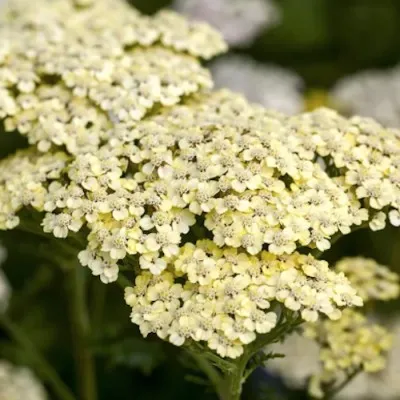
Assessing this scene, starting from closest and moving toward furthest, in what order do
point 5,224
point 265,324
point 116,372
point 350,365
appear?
point 265,324 → point 5,224 → point 350,365 → point 116,372

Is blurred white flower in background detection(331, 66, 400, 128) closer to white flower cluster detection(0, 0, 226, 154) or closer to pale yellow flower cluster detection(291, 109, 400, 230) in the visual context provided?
white flower cluster detection(0, 0, 226, 154)

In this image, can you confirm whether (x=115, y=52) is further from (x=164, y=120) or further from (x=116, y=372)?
(x=116, y=372)

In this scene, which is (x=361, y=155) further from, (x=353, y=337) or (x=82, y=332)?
(x=82, y=332)

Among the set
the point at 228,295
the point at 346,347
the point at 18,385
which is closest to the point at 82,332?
the point at 18,385

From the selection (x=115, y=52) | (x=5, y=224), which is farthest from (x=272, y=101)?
(x=5, y=224)

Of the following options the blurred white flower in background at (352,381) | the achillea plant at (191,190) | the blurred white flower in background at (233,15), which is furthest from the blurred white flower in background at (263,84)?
the achillea plant at (191,190)

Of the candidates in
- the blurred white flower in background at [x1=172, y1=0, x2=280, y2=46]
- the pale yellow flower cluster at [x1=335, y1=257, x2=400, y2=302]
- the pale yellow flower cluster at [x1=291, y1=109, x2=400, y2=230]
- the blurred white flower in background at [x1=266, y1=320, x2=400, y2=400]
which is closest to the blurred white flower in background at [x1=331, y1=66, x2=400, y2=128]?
the blurred white flower in background at [x1=172, y1=0, x2=280, y2=46]

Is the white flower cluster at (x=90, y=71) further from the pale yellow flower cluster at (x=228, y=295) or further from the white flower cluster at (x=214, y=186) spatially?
the pale yellow flower cluster at (x=228, y=295)
